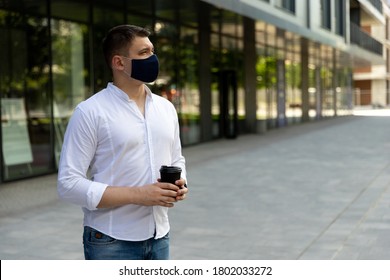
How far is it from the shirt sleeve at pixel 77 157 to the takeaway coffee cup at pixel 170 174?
27cm

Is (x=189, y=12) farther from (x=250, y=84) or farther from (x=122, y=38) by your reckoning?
(x=122, y=38)

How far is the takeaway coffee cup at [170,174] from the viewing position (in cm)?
251

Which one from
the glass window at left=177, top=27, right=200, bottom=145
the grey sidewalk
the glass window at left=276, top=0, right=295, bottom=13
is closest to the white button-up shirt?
the grey sidewalk

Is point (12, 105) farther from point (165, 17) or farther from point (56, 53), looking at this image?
point (165, 17)

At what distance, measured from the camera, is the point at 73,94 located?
13406 millimetres

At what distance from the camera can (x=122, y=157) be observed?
2682mm

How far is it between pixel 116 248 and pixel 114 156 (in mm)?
413

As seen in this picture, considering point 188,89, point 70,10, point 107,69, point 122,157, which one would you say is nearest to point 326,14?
point 188,89

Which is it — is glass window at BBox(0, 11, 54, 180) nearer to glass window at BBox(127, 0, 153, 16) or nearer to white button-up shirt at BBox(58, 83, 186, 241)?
glass window at BBox(127, 0, 153, 16)

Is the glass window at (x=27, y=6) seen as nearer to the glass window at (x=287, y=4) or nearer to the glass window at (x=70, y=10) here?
the glass window at (x=70, y=10)

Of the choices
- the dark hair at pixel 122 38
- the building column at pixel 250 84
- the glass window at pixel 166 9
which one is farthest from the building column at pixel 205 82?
the dark hair at pixel 122 38

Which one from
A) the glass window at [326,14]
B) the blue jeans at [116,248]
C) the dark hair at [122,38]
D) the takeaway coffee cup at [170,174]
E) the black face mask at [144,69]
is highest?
the glass window at [326,14]

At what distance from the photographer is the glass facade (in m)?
11.9
